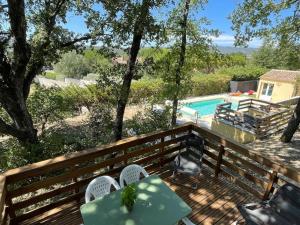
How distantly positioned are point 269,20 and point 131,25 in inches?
226

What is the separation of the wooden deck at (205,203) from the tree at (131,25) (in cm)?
272

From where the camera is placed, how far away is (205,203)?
141 inches

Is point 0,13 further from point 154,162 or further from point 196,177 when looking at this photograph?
point 196,177

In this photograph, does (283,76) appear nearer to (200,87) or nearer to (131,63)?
(200,87)

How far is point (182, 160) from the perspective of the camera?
415 cm

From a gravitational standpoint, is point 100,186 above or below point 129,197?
below

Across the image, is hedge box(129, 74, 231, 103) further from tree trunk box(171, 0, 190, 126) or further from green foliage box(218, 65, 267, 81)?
tree trunk box(171, 0, 190, 126)

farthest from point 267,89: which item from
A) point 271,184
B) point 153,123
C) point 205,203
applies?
point 205,203

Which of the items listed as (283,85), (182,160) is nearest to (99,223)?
(182,160)

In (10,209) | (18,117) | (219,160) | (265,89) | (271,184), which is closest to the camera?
(10,209)

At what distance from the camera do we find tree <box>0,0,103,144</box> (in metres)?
5.29

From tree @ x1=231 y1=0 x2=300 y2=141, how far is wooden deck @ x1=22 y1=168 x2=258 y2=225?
6.28 m

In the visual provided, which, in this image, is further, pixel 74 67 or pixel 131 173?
pixel 74 67

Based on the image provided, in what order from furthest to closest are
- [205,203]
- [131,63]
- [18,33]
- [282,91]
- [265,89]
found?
[265,89], [282,91], [131,63], [18,33], [205,203]
